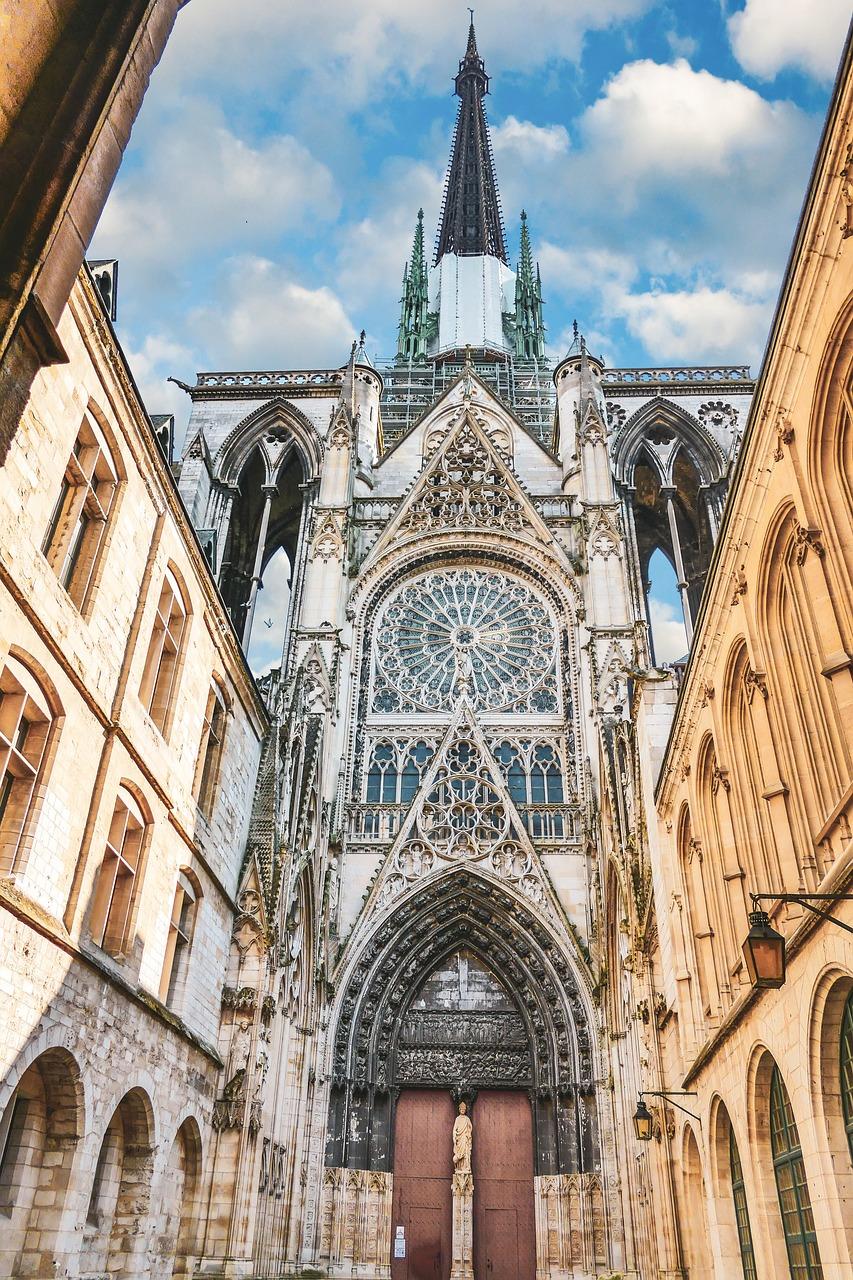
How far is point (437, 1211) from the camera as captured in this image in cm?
2080

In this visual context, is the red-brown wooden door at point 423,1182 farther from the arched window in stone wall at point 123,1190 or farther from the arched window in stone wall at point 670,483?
the arched window in stone wall at point 670,483

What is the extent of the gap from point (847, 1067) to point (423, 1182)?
1575cm

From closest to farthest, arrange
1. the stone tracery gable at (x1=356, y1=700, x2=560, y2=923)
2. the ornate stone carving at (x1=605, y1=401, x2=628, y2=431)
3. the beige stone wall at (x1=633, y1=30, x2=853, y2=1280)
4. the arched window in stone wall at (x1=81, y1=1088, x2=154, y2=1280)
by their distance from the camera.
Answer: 1. the beige stone wall at (x1=633, y1=30, x2=853, y2=1280)
2. the arched window in stone wall at (x1=81, y1=1088, x2=154, y2=1280)
3. the stone tracery gable at (x1=356, y1=700, x2=560, y2=923)
4. the ornate stone carving at (x1=605, y1=401, x2=628, y2=431)

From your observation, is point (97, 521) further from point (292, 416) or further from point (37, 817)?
point (292, 416)

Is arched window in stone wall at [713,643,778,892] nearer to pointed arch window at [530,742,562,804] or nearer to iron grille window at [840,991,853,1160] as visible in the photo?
iron grille window at [840,991,853,1160]

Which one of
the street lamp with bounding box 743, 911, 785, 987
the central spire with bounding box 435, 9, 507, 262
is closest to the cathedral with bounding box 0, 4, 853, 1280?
the street lamp with bounding box 743, 911, 785, 987

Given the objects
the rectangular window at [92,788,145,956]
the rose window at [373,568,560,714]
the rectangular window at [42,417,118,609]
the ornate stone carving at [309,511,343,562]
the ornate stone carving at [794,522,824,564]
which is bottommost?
the rectangular window at [92,788,145,956]

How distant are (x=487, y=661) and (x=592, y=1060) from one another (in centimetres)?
1015

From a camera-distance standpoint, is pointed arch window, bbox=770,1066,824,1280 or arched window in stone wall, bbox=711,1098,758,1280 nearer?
pointed arch window, bbox=770,1066,824,1280

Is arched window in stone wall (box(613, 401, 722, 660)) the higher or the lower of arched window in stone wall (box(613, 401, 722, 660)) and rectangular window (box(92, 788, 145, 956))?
the higher

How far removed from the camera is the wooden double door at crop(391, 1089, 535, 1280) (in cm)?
2028

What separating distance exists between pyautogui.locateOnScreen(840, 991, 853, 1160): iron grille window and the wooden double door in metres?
14.9

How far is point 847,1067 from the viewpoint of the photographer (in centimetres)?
807

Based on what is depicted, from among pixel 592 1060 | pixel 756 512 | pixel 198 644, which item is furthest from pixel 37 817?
pixel 592 1060
